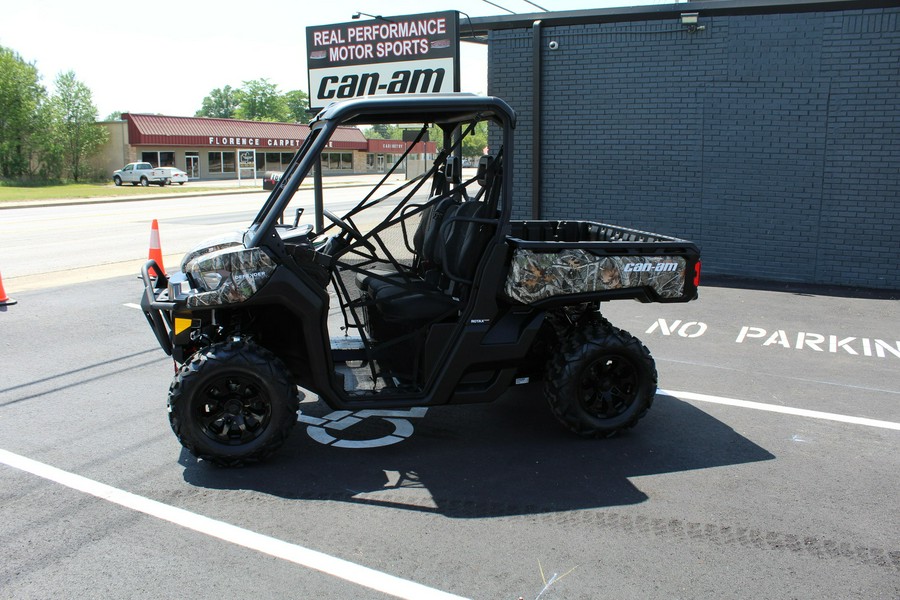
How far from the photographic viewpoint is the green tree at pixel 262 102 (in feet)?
351

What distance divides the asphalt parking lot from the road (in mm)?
15

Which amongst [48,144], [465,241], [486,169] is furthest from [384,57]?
[48,144]

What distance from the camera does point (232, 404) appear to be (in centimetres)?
A: 465

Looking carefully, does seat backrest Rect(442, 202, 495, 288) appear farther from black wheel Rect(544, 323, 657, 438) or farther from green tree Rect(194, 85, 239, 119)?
green tree Rect(194, 85, 239, 119)

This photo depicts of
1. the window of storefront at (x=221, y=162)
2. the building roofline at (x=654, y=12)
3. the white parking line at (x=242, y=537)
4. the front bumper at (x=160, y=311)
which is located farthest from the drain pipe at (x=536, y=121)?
the window of storefront at (x=221, y=162)

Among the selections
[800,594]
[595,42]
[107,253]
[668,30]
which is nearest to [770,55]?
[668,30]

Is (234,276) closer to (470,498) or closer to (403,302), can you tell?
(403,302)

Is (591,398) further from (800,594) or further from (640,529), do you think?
(800,594)

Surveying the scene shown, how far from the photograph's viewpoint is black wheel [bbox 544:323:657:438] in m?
5.08

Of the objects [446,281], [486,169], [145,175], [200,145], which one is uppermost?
[200,145]

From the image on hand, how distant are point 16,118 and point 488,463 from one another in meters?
56.7

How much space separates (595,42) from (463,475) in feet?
30.3

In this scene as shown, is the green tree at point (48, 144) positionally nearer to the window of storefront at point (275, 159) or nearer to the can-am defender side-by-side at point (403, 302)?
the window of storefront at point (275, 159)

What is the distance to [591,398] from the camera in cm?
524
